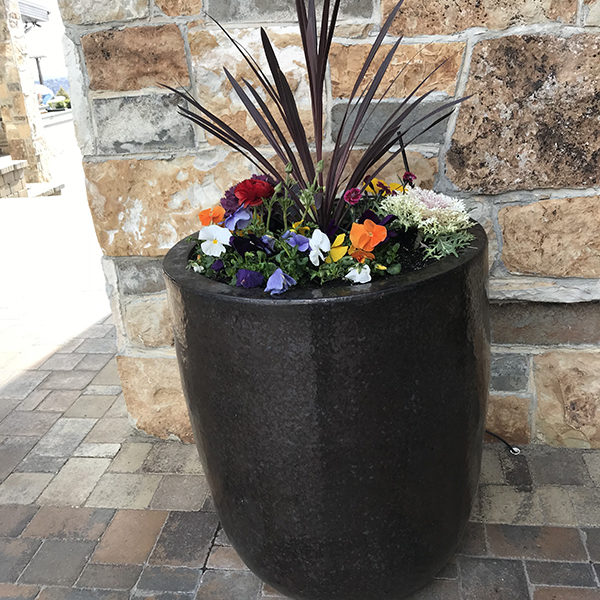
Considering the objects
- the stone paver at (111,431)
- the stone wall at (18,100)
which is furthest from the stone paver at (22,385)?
the stone wall at (18,100)

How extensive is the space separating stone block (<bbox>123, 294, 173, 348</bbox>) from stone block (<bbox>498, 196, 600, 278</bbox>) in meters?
1.03

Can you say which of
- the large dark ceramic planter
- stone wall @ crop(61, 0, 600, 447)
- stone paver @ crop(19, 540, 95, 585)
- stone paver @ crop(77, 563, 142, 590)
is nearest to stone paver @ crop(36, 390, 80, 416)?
stone wall @ crop(61, 0, 600, 447)

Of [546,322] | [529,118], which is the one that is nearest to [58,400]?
[546,322]

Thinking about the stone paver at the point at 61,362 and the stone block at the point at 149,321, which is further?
the stone paver at the point at 61,362

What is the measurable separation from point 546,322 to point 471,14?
857mm

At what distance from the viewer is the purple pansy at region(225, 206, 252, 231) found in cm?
130

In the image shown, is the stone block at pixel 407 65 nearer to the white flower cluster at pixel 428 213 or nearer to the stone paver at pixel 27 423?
the white flower cluster at pixel 428 213

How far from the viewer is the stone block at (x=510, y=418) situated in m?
1.90

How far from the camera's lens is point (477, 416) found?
1302mm

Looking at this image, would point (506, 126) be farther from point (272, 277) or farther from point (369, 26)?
point (272, 277)

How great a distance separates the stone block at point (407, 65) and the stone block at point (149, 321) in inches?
33.8

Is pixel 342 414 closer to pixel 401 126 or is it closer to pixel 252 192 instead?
pixel 252 192

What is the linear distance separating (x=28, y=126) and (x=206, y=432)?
8492 millimetres

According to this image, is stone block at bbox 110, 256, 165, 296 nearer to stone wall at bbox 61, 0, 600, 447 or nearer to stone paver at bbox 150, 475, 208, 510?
stone wall at bbox 61, 0, 600, 447
